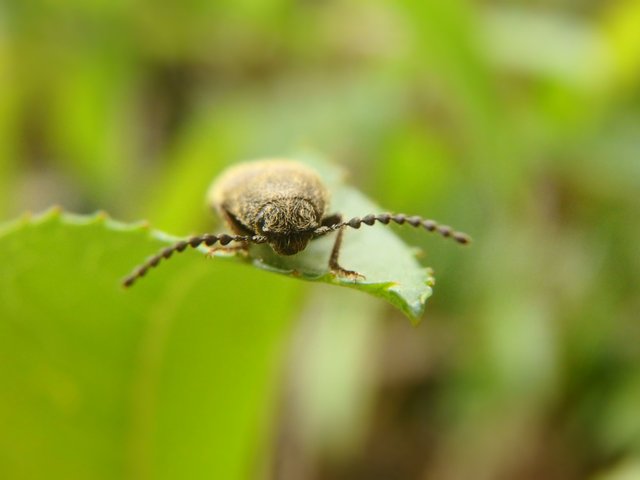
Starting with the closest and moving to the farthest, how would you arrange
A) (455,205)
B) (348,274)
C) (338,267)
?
(348,274) < (338,267) < (455,205)

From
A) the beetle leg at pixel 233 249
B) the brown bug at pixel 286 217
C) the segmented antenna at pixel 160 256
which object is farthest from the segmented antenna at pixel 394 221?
the segmented antenna at pixel 160 256

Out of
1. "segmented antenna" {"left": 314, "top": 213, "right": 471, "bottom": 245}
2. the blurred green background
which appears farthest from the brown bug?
the blurred green background

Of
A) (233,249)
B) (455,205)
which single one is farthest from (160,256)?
(455,205)

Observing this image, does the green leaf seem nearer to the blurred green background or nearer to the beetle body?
the beetle body

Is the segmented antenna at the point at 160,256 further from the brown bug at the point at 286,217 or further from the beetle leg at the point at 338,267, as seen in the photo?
the beetle leg at the point at 338,267

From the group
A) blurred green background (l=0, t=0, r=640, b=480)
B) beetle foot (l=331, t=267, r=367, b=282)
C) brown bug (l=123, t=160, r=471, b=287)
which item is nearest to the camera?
beetle foot (l=331, t=267, r=367, b=282)

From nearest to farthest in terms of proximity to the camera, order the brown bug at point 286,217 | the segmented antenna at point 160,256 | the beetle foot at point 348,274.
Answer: the beetle foot at point 348,274
the segmented antenna at point 160,256
the brown bug at point 286,217

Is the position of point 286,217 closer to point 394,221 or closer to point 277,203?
point 277,203
